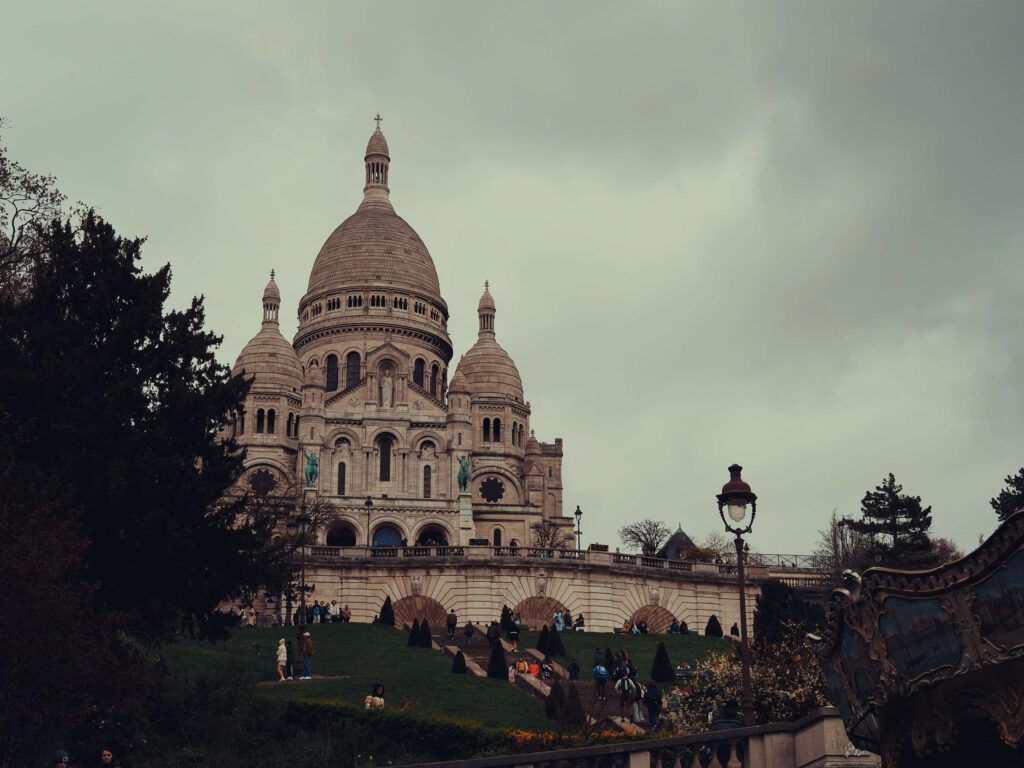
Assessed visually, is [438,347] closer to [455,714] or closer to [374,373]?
[374,373]

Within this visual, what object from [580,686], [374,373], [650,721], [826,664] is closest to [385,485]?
[374,373]

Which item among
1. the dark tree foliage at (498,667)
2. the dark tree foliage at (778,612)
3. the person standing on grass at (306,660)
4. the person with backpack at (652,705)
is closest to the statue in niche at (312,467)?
the dark tree foliage at (778,612)

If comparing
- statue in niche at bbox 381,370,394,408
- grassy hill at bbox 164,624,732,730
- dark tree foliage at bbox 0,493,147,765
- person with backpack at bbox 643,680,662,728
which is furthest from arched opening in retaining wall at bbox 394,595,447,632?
statue in niche at bbox 381,370,394,408

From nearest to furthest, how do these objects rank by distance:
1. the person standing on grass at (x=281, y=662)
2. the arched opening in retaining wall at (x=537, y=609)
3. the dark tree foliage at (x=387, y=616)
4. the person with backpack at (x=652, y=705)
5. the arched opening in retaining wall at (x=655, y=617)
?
the person with backpack at (x=652, y=705), the person standing on grass at (x=281, y=662), the dark tree foliage at (x=387, y=616), the arched opening in retaining wall at (x=537, y=609), the arched opening in retaining wall at (x=655, y=617)

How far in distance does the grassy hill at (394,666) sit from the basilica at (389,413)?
27.9m

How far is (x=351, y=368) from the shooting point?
330 feet

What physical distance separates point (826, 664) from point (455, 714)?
51.0 feet

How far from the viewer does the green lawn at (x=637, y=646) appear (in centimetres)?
4447

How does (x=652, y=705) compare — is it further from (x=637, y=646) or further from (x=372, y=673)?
(x=637, y=646)

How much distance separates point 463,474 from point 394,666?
45.6m

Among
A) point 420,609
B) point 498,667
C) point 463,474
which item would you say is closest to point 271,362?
point 463,474

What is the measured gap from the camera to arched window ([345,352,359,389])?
327ft

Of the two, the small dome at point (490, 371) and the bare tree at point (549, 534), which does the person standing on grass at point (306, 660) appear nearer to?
the bare tree at point (549, 534)

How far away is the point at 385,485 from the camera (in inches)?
3511
